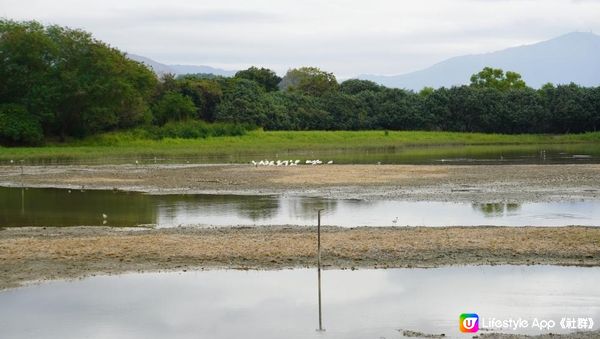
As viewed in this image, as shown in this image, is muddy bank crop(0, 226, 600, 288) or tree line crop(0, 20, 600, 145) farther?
tree line crop(0, 20, 600, 145)

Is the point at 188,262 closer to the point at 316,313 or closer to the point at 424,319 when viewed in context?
the point at 316,313

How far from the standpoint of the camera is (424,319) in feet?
47.8

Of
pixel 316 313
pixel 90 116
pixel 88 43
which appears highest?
pixel 88 43

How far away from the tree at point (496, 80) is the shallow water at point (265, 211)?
96.0 metres

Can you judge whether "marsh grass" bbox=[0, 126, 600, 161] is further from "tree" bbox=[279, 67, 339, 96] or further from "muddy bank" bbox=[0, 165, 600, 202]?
"tree" bbox=[279, 67, 339, 96]

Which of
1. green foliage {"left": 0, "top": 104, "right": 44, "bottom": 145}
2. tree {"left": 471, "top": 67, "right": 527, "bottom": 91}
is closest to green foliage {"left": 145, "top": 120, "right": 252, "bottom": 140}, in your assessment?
green foliage {"left": 0, "top": 104, "right": 44, "bottom": 145}

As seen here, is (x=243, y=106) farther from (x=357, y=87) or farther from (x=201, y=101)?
(x=357, y=87)

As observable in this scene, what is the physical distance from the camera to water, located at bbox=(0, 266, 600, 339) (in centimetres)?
1422

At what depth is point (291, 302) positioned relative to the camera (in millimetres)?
15938

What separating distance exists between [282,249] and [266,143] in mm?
64020

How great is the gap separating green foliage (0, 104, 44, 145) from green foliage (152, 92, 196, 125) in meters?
17.1

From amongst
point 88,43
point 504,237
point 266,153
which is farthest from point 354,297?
point 88,43

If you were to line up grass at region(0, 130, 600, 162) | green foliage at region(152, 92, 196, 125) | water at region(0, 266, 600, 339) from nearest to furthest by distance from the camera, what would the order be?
water at region(0, 266, 600, 339), grass at region(0, 130, 600, 162), green foliage at region(152, 92, 196, 125)

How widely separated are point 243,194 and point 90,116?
134 feet
